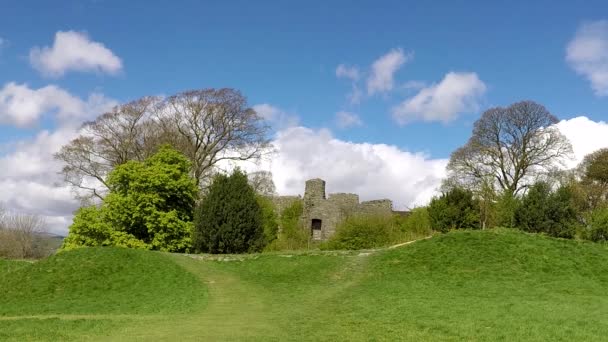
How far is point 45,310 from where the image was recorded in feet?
51.7

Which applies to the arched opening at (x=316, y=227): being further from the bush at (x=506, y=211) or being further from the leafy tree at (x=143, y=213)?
the bush at (x=506, y=211)

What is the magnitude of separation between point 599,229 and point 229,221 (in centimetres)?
1943

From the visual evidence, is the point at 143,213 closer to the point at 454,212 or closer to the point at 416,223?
the point at 454,212

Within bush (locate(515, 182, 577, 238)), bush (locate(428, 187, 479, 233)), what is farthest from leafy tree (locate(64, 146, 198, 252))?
bush (locate(515, 182, 577, 238))

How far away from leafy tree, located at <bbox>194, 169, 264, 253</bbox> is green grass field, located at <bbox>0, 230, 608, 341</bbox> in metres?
2.43

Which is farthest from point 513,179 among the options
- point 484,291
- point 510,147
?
point 484,291

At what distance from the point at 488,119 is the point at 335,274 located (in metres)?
23.7

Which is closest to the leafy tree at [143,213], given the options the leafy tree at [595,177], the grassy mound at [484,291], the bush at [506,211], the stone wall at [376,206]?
the grassy mound at [484,291]

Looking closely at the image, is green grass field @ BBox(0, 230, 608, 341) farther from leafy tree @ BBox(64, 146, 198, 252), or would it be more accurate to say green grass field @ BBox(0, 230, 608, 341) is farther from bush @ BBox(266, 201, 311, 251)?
bush @ BBox(266, 201, 311, 251)

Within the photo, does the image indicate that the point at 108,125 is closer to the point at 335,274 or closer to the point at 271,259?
the point at 271,259

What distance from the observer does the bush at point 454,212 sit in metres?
28.9

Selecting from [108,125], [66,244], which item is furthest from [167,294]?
[108,125]

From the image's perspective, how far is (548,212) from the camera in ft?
91.5

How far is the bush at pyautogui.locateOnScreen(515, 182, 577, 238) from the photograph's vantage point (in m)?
27.7
